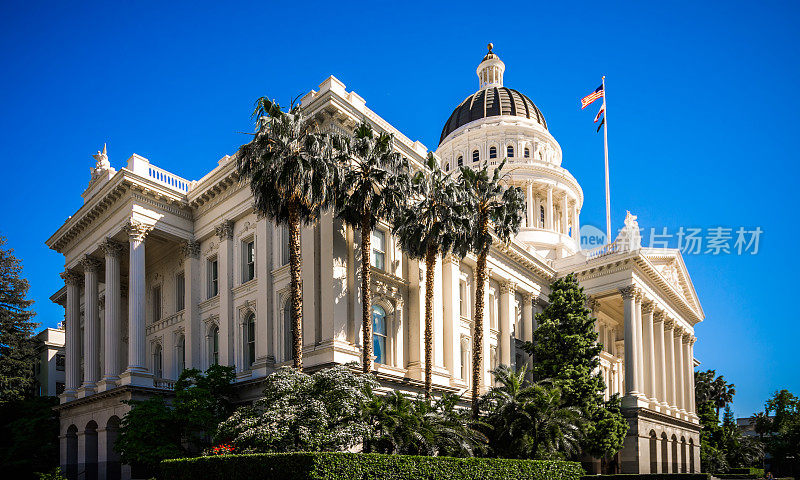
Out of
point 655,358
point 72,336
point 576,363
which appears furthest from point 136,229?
point 655,358

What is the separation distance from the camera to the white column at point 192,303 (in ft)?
132

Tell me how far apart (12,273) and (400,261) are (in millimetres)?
34086

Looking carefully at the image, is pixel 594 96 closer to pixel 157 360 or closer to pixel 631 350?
pixel 631 350

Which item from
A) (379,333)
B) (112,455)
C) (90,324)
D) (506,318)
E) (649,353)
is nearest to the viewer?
(379,333)

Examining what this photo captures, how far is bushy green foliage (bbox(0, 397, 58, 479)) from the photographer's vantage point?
43.7m

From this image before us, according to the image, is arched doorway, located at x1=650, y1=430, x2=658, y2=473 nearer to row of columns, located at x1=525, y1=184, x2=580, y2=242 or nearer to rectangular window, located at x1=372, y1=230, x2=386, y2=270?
row of columns, located at x1=525, y1=184, x2=580, y2=242

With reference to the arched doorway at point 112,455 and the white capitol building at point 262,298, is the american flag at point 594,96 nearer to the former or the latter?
the white capitol building at point 262,298

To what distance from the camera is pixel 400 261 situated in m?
37.3

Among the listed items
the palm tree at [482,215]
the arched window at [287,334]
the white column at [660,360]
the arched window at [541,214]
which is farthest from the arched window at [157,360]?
the arched window at [541,214]

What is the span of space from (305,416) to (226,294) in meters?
15.6

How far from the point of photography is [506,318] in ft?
161

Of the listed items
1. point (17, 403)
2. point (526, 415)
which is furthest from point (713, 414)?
point (17, 403)

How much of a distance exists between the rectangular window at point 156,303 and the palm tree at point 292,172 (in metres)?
18.8

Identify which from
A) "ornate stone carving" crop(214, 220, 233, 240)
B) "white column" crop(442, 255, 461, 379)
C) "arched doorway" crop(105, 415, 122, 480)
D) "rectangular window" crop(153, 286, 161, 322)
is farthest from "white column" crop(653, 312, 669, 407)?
"arched doorway" crop(105, 415, 122, 480)
